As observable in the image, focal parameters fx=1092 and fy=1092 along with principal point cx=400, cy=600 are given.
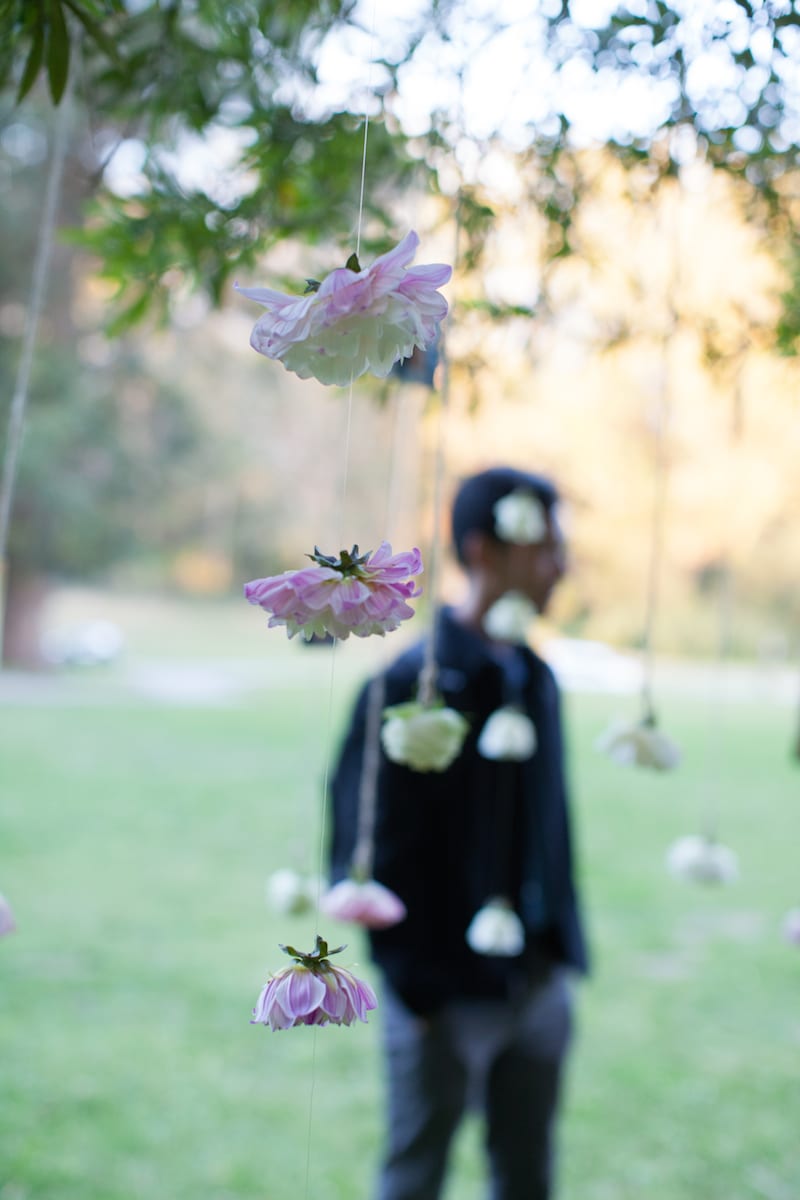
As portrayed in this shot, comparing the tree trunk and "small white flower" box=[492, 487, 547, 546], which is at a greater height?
"small white flower" box=[492, 487, 547, 546]

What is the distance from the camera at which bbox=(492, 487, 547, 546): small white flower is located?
140 cm

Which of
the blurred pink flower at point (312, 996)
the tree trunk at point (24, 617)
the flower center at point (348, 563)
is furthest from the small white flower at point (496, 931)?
the tree trunk at point (24, 617)

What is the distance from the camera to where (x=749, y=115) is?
34.5 inches

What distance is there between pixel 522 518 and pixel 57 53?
833 mm

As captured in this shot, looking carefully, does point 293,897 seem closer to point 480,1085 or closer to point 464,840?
point 464,840

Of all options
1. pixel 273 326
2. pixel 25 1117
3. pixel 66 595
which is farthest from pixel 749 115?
pixel 66 595

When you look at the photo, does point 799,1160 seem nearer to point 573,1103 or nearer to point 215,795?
point 573,1103

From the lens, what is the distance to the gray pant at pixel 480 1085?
1374mm

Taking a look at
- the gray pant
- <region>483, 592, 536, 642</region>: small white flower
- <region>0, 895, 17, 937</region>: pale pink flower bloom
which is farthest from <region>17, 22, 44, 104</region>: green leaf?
the gray pant

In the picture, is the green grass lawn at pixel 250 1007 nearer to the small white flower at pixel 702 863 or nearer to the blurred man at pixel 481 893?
the blurred man at pixel 481 893

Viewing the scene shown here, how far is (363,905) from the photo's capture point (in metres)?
0.91

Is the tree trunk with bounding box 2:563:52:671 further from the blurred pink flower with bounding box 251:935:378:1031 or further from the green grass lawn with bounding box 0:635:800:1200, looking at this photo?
the blurred pink flower with bounding box 251:935:378:1031

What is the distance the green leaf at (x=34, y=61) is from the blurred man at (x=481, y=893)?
0.81m

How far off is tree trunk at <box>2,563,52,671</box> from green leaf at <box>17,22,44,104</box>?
8509 mm
